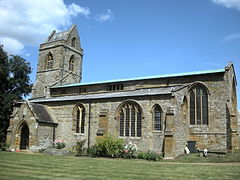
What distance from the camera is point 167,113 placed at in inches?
960

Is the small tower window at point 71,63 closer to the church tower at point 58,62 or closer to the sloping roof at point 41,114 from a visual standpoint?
the church tower at point 58,62

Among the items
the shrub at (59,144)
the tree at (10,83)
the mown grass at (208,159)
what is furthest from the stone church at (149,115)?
the tree at (10,83)

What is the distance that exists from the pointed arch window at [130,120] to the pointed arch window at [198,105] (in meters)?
6.15

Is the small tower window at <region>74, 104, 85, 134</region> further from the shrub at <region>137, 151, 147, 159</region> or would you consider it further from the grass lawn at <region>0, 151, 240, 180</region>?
the grass lawn at <region>0, 151, 240, 180</region>

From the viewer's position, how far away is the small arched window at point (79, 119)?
30.6 metres

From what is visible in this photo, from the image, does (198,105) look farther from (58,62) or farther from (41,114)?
(58,62)

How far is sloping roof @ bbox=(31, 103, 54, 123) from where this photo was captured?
29984 mm

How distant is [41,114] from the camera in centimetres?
3083

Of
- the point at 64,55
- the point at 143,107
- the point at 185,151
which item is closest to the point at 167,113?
the point at 143,107

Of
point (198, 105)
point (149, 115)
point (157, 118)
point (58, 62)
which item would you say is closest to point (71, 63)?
point (58, 62)

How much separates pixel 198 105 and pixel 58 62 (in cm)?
2537

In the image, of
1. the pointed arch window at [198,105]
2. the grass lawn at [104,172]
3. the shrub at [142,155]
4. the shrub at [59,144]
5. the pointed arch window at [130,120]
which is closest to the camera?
the grass lawn at [104,172]

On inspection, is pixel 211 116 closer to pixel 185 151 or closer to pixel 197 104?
pixel 197 104

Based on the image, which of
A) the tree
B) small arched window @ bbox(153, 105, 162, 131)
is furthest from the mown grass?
the tree
